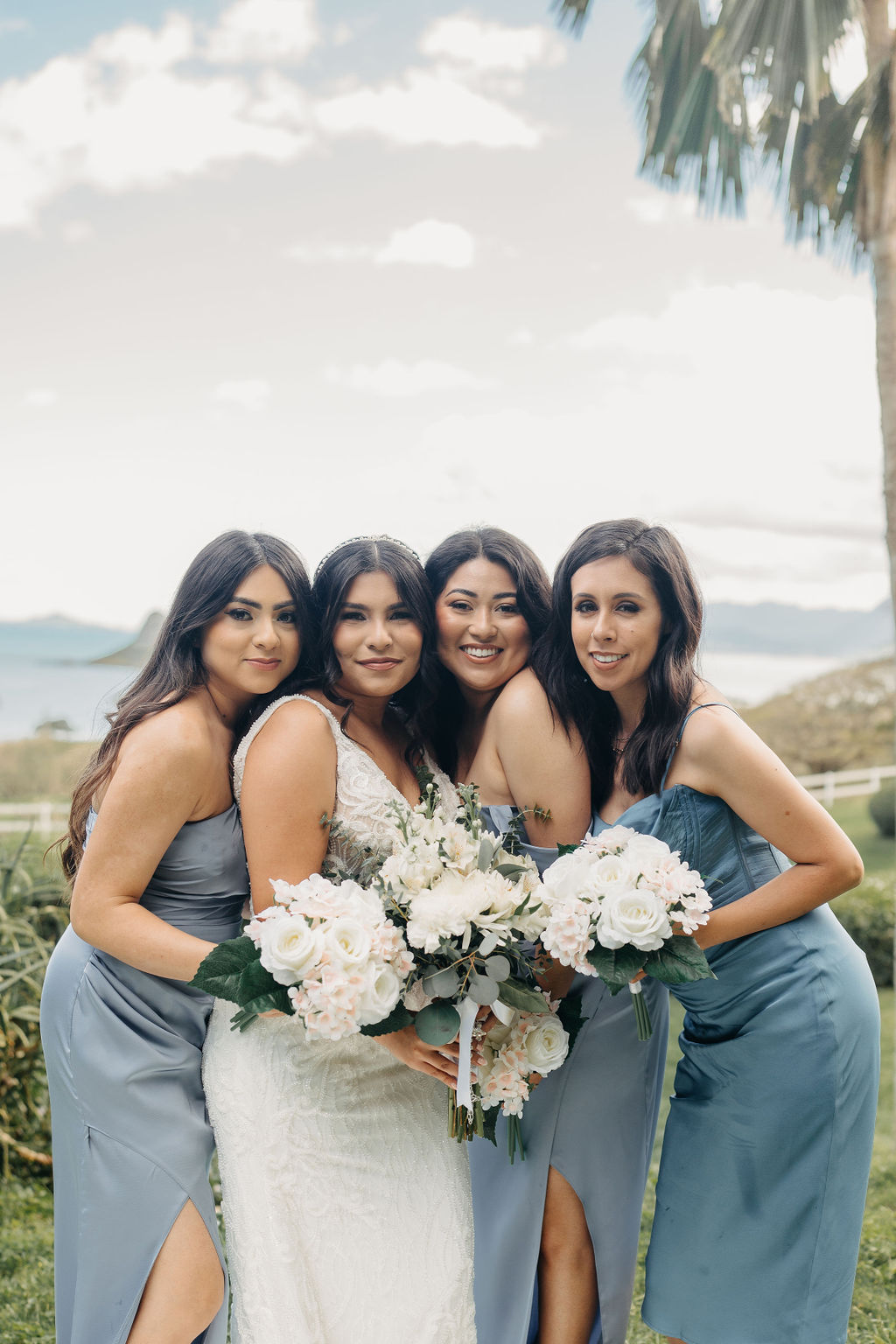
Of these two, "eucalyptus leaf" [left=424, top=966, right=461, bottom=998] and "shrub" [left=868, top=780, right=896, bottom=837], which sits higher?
"eucalyptus leaf" [left=424, top=966, right=461, bottom=998]

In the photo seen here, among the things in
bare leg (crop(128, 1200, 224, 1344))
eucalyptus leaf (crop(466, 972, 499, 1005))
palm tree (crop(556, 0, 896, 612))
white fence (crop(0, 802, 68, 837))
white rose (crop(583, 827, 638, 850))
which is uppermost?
palm tree (crop(556, 0, 896, 612))

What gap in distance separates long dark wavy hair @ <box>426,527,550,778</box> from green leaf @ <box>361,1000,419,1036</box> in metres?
1.14

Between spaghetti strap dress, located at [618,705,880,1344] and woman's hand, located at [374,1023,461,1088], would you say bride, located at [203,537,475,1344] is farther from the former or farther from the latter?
spaghetti strap dress, located at [618,705,880,1344]

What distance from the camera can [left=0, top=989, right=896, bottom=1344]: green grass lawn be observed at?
4.82 metres

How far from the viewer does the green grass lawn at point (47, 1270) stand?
15.8 feet

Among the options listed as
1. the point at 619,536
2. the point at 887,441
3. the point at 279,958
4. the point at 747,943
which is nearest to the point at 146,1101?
the point at 279,958

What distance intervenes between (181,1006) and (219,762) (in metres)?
0.74

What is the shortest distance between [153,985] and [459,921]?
3.61 feet

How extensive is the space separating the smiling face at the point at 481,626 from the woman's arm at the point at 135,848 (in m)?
1.06

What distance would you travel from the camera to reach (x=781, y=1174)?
125 inches

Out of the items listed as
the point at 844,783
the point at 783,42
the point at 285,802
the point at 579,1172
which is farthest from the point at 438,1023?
the point at 844,783

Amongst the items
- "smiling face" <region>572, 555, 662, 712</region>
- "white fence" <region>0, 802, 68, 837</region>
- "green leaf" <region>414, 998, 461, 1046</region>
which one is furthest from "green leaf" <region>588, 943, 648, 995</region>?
"white fence" <region>0, 802, 68, 837</region>

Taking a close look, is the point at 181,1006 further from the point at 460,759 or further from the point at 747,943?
the point at 747,943

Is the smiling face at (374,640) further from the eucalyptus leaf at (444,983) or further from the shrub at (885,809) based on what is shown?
the shrub at (885,809)
